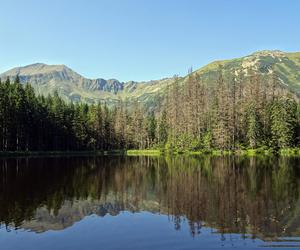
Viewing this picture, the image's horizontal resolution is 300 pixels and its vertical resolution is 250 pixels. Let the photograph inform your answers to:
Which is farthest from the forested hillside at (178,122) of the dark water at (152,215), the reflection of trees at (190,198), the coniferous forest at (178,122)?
the dark water at (152,215)

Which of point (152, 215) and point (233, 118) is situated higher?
point (233, 118)

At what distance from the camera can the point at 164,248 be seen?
61.8 ft

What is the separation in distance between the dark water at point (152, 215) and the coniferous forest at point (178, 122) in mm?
82591

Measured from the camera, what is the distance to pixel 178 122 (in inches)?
6191

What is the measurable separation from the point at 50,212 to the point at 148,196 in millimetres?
10881

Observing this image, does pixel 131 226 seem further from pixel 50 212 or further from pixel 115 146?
pixel 115 146

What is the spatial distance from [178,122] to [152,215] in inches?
5105

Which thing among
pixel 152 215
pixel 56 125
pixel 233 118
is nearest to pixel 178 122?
pixel 233 118

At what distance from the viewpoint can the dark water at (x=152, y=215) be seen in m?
20.2

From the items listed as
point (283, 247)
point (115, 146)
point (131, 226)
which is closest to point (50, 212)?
point (131, 226)

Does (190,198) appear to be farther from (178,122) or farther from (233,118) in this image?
(178,122)

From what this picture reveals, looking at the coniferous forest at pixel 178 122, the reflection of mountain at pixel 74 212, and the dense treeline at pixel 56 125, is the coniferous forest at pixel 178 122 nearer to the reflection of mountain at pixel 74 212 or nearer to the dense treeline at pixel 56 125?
the dense treeline at pixel 56 125

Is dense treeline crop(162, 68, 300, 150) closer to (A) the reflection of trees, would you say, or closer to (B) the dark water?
(A) the reflection of trees

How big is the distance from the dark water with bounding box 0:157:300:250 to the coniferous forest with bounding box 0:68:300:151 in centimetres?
8259
